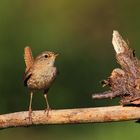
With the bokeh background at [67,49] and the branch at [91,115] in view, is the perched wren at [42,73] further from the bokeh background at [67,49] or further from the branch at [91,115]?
the bokeh background at [67,49]

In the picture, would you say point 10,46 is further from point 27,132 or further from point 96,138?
point 96,138

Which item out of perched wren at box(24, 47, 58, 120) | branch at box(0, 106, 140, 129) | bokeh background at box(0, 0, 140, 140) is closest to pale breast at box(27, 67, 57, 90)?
perched wren at box(24, 47, 58, 120)

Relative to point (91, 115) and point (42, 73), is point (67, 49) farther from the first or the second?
point (91, 115)

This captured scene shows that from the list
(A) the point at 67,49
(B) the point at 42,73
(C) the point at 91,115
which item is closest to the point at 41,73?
(B) the point at 42,73

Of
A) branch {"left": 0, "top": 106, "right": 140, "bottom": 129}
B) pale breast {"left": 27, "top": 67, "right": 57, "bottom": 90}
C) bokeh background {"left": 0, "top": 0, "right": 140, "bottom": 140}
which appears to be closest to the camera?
branch {"left": 0, "top": 106, "right": 140, "bottom": 129}

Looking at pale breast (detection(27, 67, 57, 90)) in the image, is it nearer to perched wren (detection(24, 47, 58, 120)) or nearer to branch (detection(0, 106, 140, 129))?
perched wren (detection(24, 47, 58, 120))

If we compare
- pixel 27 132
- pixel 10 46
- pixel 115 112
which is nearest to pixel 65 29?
pixel 10 46

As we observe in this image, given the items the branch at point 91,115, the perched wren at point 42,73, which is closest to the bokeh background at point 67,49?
the perched wren at point 42,73
